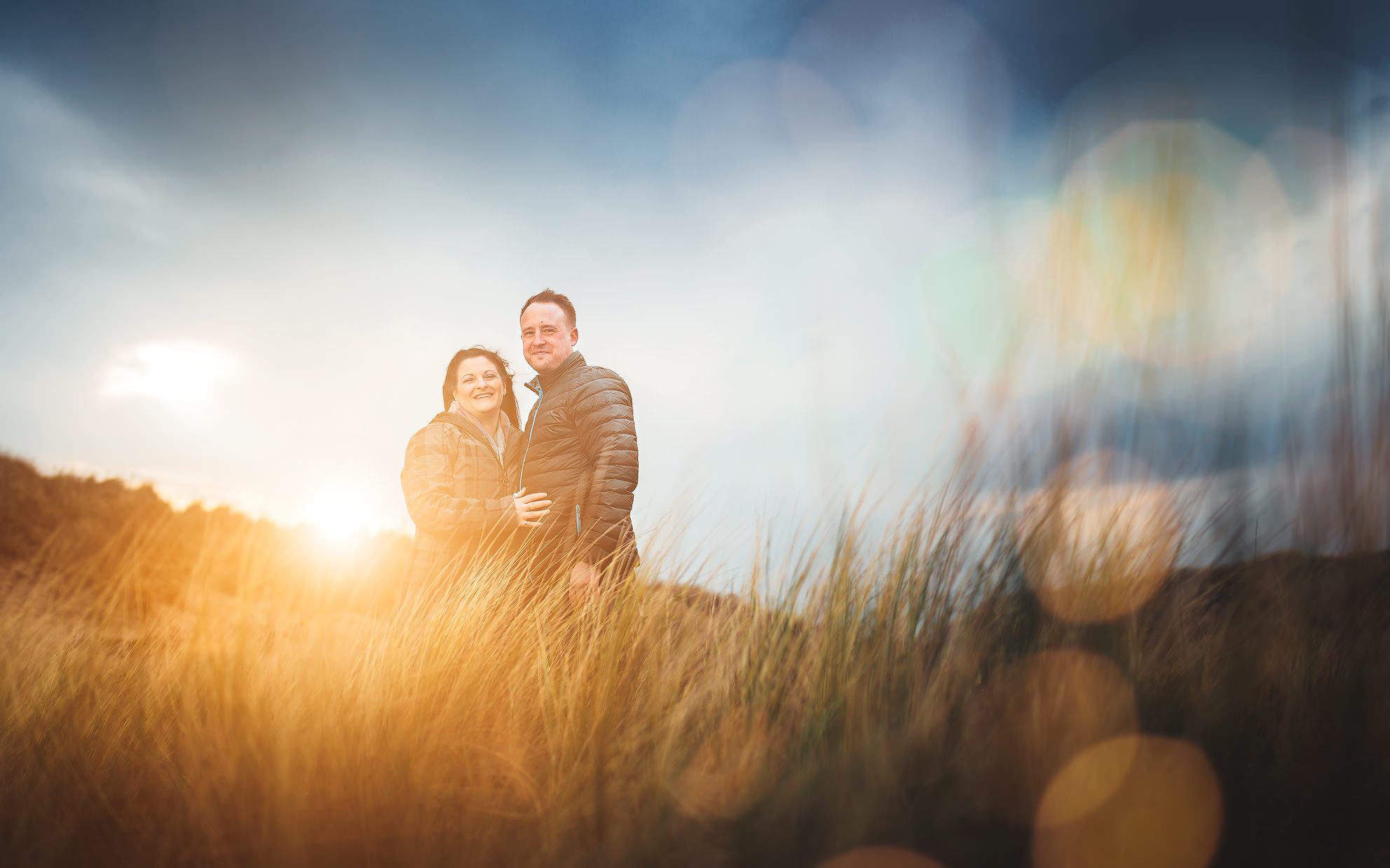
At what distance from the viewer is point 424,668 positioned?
227 cm

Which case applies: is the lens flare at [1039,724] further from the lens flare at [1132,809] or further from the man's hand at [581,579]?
the man's hand at [581,579]

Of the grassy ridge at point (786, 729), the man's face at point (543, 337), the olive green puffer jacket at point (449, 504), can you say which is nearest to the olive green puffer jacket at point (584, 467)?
the man's face at point (543, 337)

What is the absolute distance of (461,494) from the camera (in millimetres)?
3541

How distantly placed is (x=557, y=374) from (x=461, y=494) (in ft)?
2.71

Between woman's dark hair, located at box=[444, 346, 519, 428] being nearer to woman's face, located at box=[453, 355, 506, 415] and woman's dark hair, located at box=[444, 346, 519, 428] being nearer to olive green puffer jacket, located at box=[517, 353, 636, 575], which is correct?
woman's face, located at box=[453, 355, 506, 415]

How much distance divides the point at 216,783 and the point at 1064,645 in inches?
86.9

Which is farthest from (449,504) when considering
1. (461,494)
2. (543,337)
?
(543,337)

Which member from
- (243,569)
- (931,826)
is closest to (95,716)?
(243,569)

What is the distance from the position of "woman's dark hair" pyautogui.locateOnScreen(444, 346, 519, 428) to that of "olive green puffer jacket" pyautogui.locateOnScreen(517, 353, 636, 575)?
620mm

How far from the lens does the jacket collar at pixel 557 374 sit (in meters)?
3.61

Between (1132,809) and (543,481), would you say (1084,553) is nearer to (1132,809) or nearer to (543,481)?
(1132,809)

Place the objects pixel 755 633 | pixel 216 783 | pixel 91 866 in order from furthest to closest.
A: pixel 755 633
pixel 216 783
pixel 91 866

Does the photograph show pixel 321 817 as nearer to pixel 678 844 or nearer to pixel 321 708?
pixel 321 708

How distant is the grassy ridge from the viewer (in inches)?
56.5
